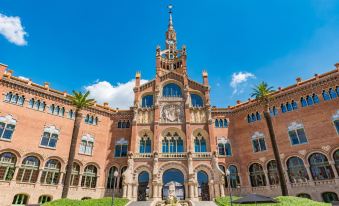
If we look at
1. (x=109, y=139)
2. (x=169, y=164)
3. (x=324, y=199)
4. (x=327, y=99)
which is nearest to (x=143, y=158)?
(x=169, y=164)

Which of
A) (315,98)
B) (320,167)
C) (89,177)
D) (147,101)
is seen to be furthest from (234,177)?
(89,177)

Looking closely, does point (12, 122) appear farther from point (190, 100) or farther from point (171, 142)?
point (190, 100)

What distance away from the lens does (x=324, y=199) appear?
29.4m

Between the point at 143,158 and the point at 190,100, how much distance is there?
1397cm

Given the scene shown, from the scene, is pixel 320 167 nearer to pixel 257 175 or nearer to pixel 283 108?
pixel 257 175

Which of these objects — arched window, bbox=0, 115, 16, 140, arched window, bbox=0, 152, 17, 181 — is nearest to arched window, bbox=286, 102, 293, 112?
arched window, bbox=0, 152, 17, 181

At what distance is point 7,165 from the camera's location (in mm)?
29625

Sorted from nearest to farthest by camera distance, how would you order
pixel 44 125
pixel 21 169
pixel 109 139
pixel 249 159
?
pixel 21 169 < pixel 44 125 < pixel 249 159 < pixel 109 139

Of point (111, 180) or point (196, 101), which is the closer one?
point (111, 180)

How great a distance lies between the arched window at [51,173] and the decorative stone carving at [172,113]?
59.4 feet

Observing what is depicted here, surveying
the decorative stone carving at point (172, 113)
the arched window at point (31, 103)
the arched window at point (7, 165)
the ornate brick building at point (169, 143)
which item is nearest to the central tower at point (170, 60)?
the ornate brick building at point (169, 143)

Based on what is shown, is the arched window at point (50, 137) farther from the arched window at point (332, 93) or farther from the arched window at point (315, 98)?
the arched window at point (332, 93)

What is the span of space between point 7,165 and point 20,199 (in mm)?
4826

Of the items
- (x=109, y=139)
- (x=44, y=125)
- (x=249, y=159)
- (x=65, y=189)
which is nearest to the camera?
(x=65, y=189)
